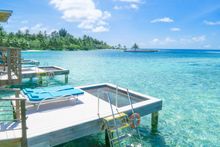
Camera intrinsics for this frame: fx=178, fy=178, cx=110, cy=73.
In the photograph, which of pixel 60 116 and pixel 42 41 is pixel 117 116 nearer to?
pixel 60 116

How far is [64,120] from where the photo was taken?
5.21 metres

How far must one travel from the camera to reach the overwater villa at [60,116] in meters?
4.23

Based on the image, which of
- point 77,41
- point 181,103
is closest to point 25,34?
point 77,41

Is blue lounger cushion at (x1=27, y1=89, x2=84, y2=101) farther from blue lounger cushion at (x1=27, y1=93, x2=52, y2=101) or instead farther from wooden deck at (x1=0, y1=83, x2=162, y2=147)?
wooden deck at (x1=0, y1=83, x2=162, y2=147)

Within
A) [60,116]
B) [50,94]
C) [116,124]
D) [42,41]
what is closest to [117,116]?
[116,124]

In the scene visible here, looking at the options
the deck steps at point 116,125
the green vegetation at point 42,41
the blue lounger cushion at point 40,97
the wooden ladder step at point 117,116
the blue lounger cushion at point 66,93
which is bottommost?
the deck steps at point 116,125

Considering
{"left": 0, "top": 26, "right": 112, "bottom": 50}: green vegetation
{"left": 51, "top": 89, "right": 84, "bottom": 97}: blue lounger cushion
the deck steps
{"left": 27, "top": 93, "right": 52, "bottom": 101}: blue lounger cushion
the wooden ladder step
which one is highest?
{"left": 0, "top": 26, "right": 112, "bottom": 50}: green vegetation

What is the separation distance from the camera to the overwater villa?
13.9ft

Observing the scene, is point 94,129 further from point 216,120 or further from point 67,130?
point 216,120

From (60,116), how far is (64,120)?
0.39m

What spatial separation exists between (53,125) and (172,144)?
14.4ft

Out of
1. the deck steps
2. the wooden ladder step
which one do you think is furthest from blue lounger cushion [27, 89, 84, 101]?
the deck steps

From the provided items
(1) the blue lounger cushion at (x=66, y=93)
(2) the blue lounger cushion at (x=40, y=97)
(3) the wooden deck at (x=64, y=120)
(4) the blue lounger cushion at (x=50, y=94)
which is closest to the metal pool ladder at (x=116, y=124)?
(3) the wooden deck at (x=64, y=120)

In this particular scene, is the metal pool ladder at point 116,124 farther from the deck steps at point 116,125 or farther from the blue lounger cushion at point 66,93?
the blue lounger cushion at point 66,93
